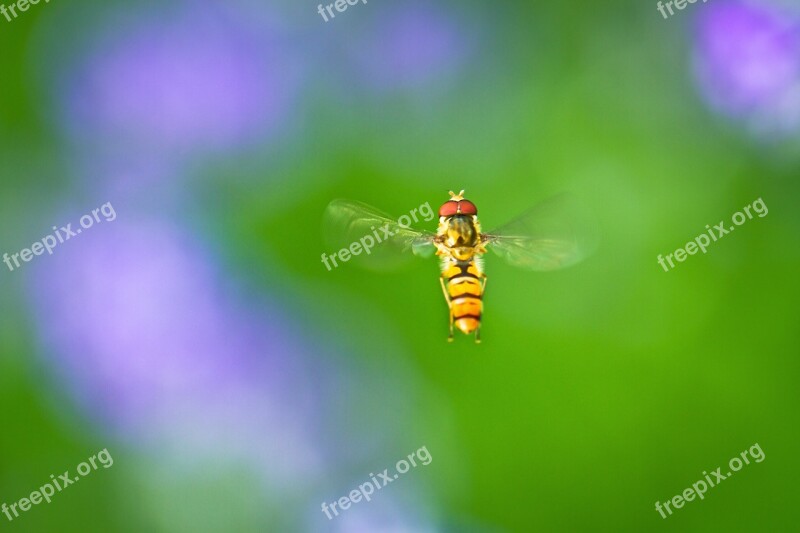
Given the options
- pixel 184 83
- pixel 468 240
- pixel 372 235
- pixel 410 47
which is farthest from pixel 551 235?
pixel 184 83

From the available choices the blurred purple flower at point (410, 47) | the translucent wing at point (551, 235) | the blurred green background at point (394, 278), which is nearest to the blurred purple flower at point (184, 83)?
the blurred green background at point (394, 278)

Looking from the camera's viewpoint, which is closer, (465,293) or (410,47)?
(465,293)

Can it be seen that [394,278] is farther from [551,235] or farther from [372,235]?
[551,235]

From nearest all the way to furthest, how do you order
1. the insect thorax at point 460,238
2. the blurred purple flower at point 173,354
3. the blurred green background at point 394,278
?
the insect thorax at point 460,238
the blurred green background at point 394,278
the blurred purple flower at point 173,354

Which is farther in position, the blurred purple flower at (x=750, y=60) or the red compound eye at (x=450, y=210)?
the blurred purple flower at (x=750, y=60)

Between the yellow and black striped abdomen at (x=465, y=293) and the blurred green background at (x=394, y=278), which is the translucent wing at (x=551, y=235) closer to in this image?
Result: the yellow and black striped abdomen at (x=465, y=293)

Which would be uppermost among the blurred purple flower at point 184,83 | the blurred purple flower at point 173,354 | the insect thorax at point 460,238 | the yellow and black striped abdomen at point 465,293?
the blurred purple flower at point 184,83
